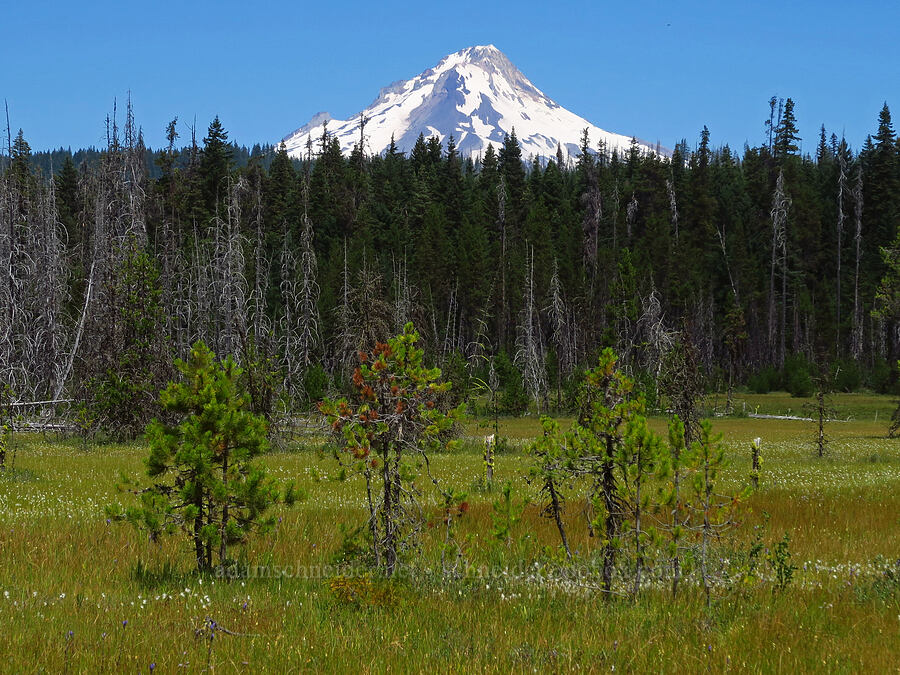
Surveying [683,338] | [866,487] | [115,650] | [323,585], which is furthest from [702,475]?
[683,338]

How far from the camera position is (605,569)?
19.5 feet

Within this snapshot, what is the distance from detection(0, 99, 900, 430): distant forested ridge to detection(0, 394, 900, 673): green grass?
22842 millimetres

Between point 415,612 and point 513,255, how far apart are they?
2355 inches

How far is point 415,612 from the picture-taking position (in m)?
5.40

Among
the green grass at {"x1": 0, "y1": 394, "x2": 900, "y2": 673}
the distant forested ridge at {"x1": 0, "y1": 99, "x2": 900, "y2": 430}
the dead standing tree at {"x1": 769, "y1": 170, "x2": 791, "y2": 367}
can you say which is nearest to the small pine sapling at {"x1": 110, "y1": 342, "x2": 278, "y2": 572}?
the green grass at {"x1": 0, "y1": 394, "x2": 900, "y2": 673}

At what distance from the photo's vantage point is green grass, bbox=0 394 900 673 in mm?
4262

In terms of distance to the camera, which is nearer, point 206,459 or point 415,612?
point 415,612

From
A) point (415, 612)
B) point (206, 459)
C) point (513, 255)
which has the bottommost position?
point (415, 612)

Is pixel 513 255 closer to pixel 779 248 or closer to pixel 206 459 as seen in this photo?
pixel 779 248

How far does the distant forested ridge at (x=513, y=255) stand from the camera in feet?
130

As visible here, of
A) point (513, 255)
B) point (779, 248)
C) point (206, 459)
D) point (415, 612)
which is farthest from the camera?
point (779, 248)

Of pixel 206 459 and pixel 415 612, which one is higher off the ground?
pixel 206 459

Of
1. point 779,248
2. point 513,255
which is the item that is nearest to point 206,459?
point 513,255

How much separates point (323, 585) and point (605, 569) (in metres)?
2.71
